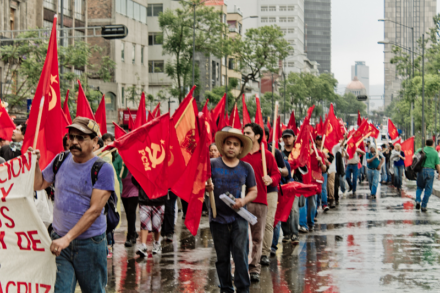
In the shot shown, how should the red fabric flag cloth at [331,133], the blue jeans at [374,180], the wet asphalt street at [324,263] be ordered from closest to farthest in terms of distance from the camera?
the wet asphalt street at [324,263] < the red fabric flag cloth at [331,133] < the blue jeans at [374,180]

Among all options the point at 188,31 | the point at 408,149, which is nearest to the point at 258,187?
the point at 408,149

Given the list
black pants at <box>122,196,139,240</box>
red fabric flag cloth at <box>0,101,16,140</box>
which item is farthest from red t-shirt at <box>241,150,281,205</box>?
red fabric flag cloth at <box>0,101,16,140</box>

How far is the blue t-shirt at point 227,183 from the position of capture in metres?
6.87

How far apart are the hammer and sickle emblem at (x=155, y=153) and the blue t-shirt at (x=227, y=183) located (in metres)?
1.26

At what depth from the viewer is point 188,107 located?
28.9ft

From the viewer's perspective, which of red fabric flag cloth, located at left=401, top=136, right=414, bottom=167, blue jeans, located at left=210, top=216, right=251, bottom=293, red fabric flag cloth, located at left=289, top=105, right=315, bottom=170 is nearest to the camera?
blue jeans, located at left=210, top=216, right=251, bottom=293

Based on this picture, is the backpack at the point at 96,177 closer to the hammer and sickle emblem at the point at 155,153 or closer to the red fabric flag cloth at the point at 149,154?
the red fabric flag cloth at the point at 149,154

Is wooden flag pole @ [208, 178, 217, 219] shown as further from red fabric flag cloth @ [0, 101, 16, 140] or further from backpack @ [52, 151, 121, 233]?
red fabric flag cloth @ [0, 101, 16, 140]

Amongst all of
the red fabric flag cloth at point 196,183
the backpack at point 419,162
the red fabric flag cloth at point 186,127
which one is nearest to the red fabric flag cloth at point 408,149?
the backpack at point 419,162

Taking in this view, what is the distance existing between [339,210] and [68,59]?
15.8 m

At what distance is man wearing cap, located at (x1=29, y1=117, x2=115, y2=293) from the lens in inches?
200

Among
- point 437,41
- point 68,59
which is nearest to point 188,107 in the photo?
point 68,59

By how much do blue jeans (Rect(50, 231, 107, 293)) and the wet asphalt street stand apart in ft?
8.56

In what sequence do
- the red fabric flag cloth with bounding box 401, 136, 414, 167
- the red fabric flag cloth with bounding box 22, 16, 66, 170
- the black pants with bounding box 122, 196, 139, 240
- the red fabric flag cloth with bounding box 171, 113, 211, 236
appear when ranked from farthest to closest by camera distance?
the red fabric flag cloth with bounding box 401, 136, 414, 167, the black pants with bounding box 122, 196, 139, 240, the red fabric flag cloth with bounding box 171, 113, 211, 236, the red fabric flag cloth with bounding box 22, 16, 66, 170
